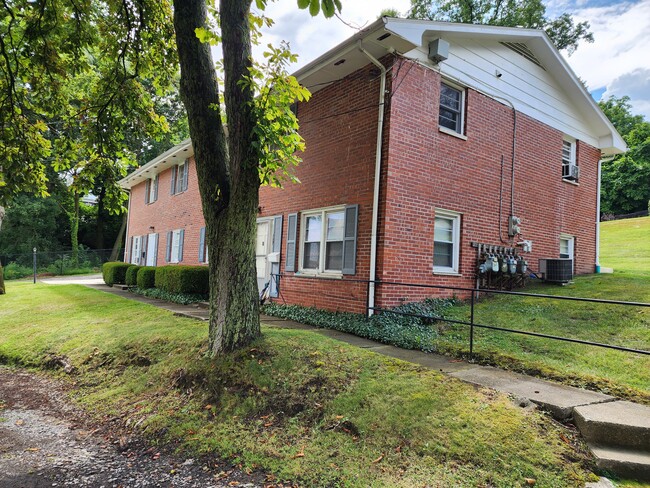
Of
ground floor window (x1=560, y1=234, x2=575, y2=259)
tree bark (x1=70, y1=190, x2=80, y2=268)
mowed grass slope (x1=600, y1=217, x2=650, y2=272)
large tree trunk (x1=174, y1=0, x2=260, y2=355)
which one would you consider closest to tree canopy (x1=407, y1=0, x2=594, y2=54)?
mowed grass slope (x1=600, y1=217, x2=650, y2=272)

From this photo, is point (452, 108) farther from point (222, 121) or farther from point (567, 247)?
point (567, 247)

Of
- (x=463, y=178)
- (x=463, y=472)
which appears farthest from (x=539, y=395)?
(x=463, y=178)

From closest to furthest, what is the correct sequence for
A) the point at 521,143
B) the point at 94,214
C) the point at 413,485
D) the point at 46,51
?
the point at 413,485 → the point at 46,51 → the point at 521,143 → the point at 94,214

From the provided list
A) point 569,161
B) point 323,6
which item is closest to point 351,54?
point 323,6

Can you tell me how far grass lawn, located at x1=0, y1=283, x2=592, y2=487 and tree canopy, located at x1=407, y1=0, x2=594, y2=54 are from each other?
2199 cm

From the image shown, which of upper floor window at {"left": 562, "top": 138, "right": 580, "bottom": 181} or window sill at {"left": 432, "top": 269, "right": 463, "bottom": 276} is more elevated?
upper floor window at {"left": 562, "top": 138, "right": 580, "bottom": 181}

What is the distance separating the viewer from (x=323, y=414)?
393 centimetres

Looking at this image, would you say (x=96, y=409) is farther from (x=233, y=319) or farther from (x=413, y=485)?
(x=413, y=485)

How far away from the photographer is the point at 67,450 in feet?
13.1

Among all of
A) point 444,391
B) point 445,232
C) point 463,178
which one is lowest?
point 444,391

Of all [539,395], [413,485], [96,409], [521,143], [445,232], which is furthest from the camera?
[521,143]

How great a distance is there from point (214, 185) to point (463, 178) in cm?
581

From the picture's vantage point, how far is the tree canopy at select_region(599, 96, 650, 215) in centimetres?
3359

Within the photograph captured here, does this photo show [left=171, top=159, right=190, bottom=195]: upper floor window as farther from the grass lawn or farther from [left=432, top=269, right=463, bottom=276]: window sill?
[left=432, top=269, right=463, bottom=276]: window sill
